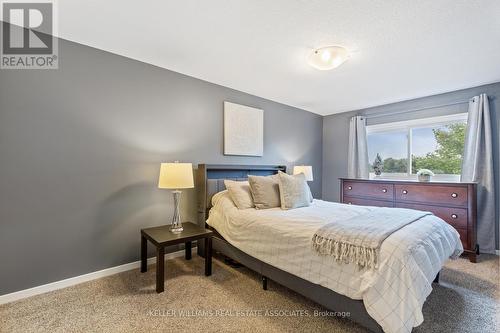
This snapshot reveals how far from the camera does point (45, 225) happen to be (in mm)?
2088

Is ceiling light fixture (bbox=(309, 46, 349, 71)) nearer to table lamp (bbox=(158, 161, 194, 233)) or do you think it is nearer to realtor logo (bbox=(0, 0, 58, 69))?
table lamp (bbox=(158, 161, 194, 233))

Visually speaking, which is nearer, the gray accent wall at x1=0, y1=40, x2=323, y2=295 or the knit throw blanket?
the knit throw blanket

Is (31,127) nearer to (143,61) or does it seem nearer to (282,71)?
(143,61)

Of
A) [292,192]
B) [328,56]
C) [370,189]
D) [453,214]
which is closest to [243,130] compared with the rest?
[292,192]

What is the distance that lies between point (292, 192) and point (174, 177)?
1.35m

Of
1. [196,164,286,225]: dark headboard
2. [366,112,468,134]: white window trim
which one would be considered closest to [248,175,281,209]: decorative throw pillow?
[196,164,286,225]: dark headboard

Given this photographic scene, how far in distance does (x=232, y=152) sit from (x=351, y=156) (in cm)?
248

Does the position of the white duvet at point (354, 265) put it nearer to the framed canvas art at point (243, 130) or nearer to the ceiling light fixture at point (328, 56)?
the framed canvas art at point (243, 130)

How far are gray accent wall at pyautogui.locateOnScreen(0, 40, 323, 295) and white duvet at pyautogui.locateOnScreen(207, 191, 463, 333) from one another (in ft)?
3.32

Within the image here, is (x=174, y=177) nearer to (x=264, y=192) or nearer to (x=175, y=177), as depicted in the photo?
(x=175, y=177)

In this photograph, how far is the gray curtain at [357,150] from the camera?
14.4 feet

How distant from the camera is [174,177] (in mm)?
2350

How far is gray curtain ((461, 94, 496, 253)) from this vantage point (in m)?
3.09

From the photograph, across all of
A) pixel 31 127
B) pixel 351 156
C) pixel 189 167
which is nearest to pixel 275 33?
pixel 189 167
